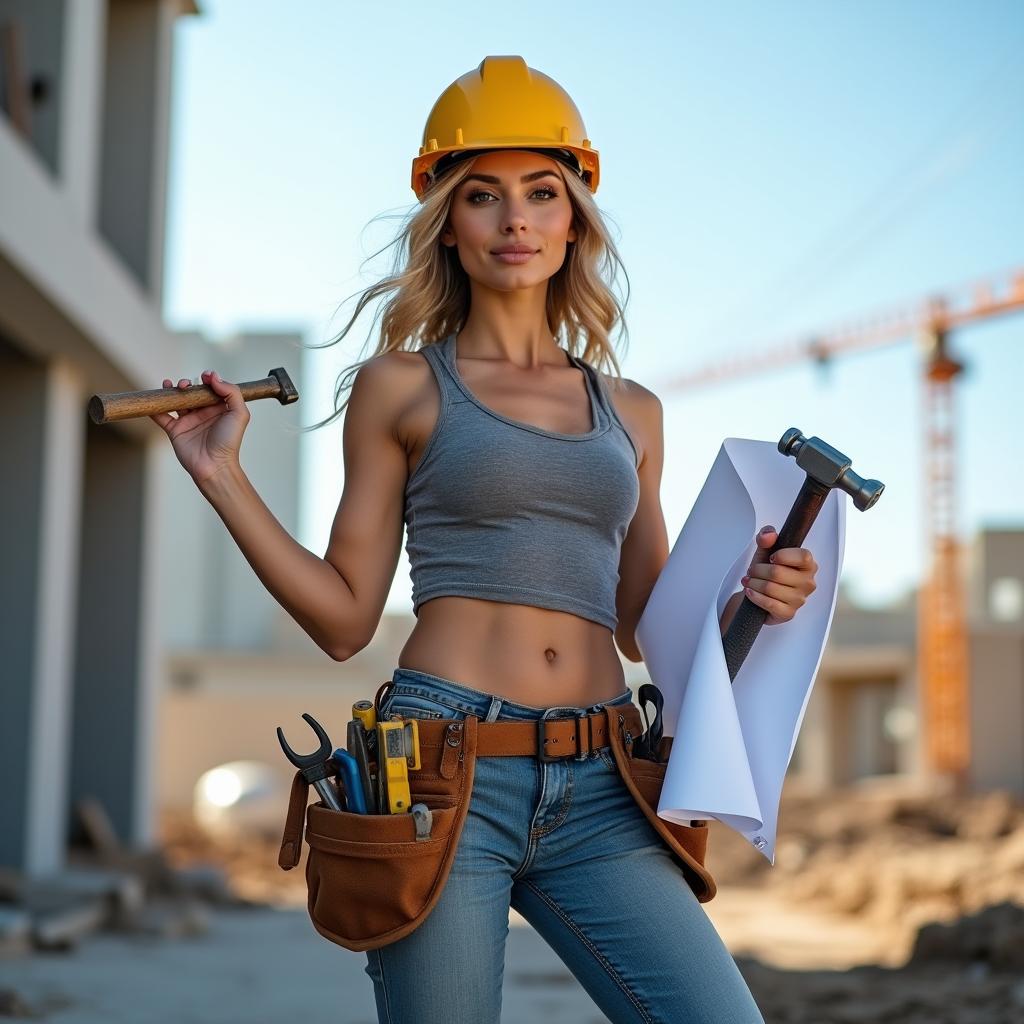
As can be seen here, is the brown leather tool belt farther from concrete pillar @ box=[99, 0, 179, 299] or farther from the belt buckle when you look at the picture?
concrete pillar @ box=[99, 0, 179, 299]

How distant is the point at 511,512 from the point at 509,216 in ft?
1.68

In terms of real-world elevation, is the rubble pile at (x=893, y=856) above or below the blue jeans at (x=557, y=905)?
below

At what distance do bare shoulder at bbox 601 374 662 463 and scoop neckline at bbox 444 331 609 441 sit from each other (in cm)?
4

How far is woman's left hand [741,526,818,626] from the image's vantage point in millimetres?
2156

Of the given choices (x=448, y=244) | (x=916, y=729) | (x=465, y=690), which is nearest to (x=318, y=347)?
(x=448, y=244)

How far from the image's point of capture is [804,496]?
2.13m

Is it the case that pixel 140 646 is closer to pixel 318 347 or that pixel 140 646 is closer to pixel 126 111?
pixel 126 111

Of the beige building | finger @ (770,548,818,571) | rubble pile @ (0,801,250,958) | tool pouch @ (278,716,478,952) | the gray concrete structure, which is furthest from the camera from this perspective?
the beige building

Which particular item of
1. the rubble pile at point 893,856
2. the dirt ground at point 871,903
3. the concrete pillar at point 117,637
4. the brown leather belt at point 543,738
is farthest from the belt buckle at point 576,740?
the concrete pillar at point 117,637

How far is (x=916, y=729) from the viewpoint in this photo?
104 feet

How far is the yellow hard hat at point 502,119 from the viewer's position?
234cm

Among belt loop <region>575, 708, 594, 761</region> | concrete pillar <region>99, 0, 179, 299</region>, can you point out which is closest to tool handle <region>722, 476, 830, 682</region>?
belt loop <region>575, 708, 594, 761</region>

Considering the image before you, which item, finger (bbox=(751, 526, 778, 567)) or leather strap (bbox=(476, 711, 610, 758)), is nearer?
leather strap (bbox=(476, 711, 610, 758))

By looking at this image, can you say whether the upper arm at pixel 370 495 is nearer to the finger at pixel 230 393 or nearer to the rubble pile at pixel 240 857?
the finger at pixel 230 393
